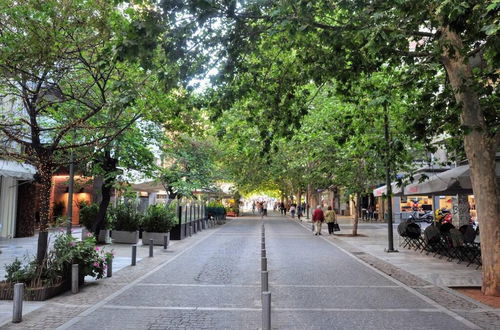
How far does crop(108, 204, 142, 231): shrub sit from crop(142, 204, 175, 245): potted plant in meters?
0.36

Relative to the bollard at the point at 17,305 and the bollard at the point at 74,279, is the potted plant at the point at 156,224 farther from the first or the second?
the bollard at the point at 17,305

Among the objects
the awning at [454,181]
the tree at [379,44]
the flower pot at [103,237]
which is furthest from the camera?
the flower pot at [103,237]

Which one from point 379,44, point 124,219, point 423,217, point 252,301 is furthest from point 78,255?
point 423,217

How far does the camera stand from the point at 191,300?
324 inches

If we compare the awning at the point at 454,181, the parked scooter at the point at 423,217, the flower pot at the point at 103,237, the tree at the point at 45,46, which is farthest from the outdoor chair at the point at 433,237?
the parked scooter at the point at 423,217

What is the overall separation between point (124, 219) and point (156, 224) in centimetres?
139

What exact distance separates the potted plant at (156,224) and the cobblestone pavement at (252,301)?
19.2ft

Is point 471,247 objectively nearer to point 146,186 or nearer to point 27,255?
point 27,255

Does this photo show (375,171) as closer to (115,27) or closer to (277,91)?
(277,91)

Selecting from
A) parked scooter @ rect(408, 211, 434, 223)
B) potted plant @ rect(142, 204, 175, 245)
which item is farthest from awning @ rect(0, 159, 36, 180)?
parked scooter @ rect(408, 211, 434, 223)

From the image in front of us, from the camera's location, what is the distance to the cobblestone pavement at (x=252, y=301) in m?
6.71

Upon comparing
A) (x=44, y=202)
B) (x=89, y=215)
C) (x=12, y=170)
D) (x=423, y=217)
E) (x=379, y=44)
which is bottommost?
(x=423, y=217)

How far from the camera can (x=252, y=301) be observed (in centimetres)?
812

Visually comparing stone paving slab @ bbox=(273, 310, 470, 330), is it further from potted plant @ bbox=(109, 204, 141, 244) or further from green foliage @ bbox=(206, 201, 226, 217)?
green foliage @ bbox=(206, 201, 226, 217)
